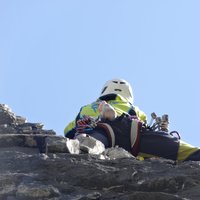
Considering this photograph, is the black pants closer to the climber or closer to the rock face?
the climber

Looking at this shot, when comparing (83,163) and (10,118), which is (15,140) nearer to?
(83,163)

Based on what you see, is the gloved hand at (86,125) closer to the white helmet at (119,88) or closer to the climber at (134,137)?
the climber at (134,137)

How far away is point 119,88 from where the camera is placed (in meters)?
13.2

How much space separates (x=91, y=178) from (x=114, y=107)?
18.2 ft

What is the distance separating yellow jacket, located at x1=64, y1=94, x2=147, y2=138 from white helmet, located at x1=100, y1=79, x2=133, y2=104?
74cm

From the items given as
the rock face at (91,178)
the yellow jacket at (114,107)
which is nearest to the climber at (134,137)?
the yellow jacket at (114,107)

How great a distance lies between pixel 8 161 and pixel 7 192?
0.71m

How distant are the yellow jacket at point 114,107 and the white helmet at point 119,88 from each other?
0.74 meters

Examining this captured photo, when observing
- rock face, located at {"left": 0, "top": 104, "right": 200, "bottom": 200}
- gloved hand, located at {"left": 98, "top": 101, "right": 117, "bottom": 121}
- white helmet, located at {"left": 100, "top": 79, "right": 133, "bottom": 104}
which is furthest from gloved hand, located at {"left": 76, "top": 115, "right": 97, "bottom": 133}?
white helmet, located at {"left": 100, "top": 79, "right": 133, "bottom": 104}

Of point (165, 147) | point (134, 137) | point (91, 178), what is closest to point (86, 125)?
point (134, 137)

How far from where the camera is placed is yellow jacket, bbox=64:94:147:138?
420 inches

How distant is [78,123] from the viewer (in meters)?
9.73

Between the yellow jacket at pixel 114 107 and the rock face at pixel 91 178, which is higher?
the yellow jacket at pixel 114 107

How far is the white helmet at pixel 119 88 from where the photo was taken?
13.1 meters
